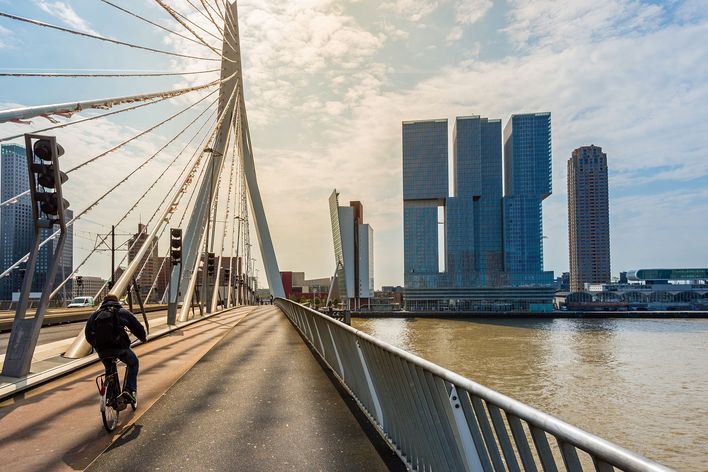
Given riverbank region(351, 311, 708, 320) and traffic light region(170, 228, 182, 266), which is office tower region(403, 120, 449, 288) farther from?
traffic light region(170, 228, 182, 266)

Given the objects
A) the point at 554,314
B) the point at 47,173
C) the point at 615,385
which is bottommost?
the point at 554,314

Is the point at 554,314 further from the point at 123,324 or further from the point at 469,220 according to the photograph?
the point at 123,324

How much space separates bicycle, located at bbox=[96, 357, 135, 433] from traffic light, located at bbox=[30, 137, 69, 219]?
4.76 meters

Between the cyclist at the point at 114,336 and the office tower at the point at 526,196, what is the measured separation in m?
170

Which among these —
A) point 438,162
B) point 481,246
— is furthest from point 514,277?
point 438,162

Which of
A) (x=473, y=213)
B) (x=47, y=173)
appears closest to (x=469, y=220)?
(x=473, y=213)

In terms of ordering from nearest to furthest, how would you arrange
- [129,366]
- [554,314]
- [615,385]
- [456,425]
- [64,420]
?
[456,425] < [64,420] < [129,366] < [615,385] < [554,314]

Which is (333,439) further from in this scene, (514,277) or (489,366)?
(514,277)

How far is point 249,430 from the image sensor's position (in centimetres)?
641

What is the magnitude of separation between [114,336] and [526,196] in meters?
187

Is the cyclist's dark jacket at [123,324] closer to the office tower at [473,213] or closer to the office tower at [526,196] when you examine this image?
the office tower at [526,196]

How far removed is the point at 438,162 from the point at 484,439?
198m

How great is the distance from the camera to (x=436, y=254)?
19162cm

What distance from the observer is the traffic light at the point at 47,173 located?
33.3 feet
